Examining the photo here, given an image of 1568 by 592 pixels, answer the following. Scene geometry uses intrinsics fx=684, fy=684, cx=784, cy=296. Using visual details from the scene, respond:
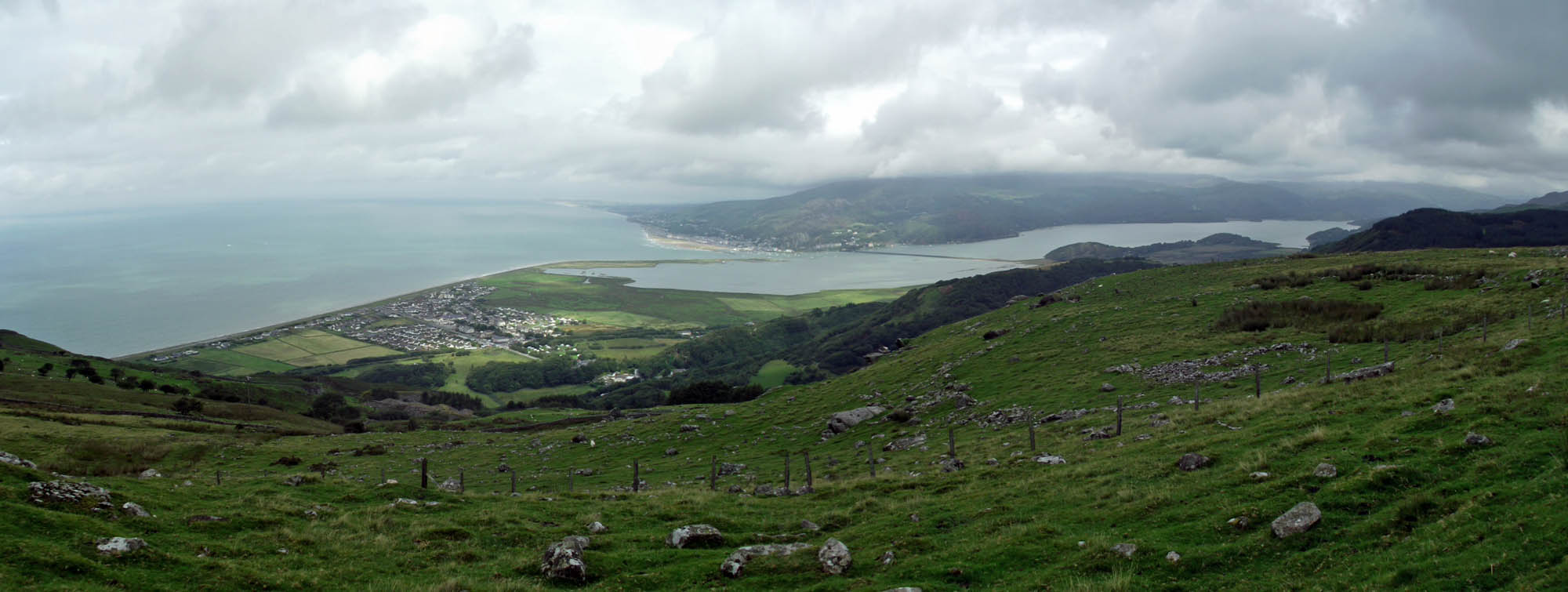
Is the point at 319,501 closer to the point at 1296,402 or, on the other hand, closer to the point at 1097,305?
the point at 1296,402

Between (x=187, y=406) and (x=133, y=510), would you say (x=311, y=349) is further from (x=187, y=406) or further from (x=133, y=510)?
(x=133, y=510)

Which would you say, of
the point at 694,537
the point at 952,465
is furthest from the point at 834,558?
the point at 952,465

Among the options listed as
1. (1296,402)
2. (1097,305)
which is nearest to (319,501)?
(1296,402)

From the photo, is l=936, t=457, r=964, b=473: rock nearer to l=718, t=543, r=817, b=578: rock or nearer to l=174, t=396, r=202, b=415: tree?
l=718, t=543, r=817, b=578: rock

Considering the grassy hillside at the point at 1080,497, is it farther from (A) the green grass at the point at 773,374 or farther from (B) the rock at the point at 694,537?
(A) the green grass at the point at 773,374

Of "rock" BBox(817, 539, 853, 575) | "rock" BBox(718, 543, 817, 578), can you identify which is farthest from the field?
"rock" BBox(817, 539, 853, 575)

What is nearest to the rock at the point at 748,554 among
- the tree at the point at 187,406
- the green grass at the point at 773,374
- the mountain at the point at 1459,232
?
the tree at the point at 187,406
